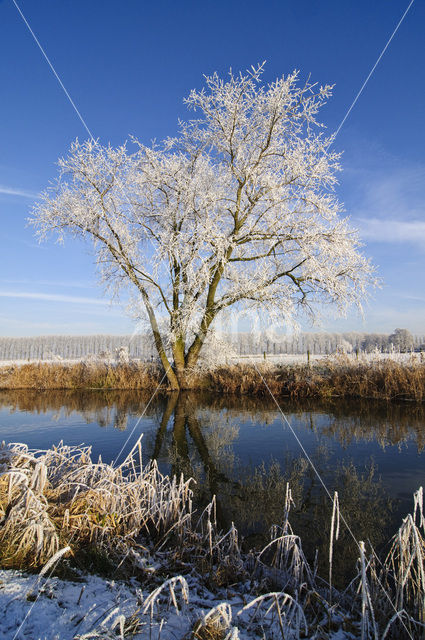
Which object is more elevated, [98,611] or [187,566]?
[98,611]

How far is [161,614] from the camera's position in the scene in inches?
90.5

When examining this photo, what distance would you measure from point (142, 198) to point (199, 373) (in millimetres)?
8392

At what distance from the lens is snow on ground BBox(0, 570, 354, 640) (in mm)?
2023

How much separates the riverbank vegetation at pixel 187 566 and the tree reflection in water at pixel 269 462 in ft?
1.94

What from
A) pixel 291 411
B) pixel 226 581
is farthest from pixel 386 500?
pixel 291 411

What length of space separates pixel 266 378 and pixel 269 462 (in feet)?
34.7

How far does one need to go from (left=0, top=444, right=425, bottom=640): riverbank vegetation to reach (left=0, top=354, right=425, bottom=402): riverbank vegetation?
11.6m

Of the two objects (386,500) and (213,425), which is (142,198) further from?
(386,500)

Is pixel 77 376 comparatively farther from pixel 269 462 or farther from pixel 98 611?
pixel 98 611

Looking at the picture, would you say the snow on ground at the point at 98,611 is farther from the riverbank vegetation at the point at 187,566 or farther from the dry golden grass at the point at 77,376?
the dry golden grass at the point at 77,376

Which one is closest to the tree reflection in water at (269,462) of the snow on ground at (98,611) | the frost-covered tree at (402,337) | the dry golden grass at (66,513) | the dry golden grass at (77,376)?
the dry golden grass at (66,513)

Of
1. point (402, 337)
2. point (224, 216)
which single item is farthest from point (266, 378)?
point (402, 337)

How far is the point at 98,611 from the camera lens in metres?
2.25

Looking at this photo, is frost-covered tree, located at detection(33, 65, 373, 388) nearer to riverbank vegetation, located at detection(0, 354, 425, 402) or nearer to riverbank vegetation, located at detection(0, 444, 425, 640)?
riverbank vegetation, located at detection(0, 354, 425, 402)
